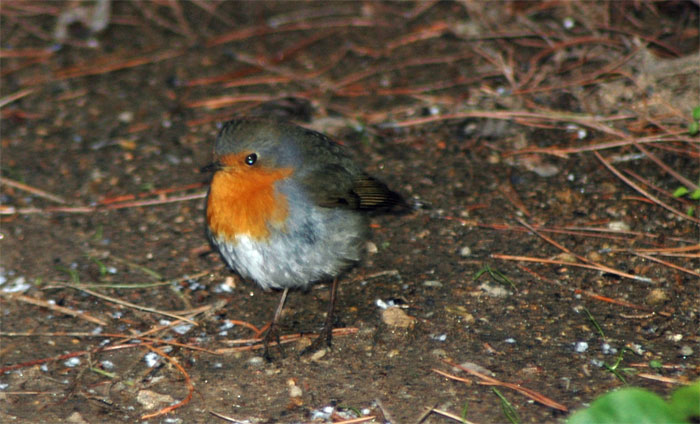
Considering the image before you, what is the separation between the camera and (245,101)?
207 inches

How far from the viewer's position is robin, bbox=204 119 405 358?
3.34m

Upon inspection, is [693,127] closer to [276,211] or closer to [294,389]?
[276,211]

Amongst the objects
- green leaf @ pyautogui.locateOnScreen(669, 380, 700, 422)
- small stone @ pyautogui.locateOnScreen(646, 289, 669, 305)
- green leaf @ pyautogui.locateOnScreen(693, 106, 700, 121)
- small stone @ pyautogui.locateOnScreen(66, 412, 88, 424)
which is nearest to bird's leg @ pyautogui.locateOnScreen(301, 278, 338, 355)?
small stone @ pyautogui.locateOnScreen(66, 412, 88, 424)

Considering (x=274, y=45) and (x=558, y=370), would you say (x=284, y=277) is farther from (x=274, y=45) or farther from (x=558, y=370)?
(x=274, y=45)

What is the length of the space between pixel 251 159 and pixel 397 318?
0.94 m

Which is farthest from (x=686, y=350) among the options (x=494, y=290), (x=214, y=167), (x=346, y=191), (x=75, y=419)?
(x=75, y=419)

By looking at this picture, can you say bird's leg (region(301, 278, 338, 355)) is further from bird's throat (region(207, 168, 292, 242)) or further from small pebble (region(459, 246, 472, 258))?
small pebble (region(459, 246, 472, 258))

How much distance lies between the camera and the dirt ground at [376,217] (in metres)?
3.12

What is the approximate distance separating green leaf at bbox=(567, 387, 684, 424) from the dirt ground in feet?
1.89

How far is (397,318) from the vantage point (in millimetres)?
3396

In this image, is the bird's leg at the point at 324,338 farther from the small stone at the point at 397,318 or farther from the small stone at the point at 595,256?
the small stone at the point at 595,256

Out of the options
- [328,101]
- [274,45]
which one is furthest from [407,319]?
[274,45]

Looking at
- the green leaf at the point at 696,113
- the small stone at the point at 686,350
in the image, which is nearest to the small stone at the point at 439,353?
the small stone at the point at 686,350

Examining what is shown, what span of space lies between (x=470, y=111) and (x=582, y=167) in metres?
0.81
